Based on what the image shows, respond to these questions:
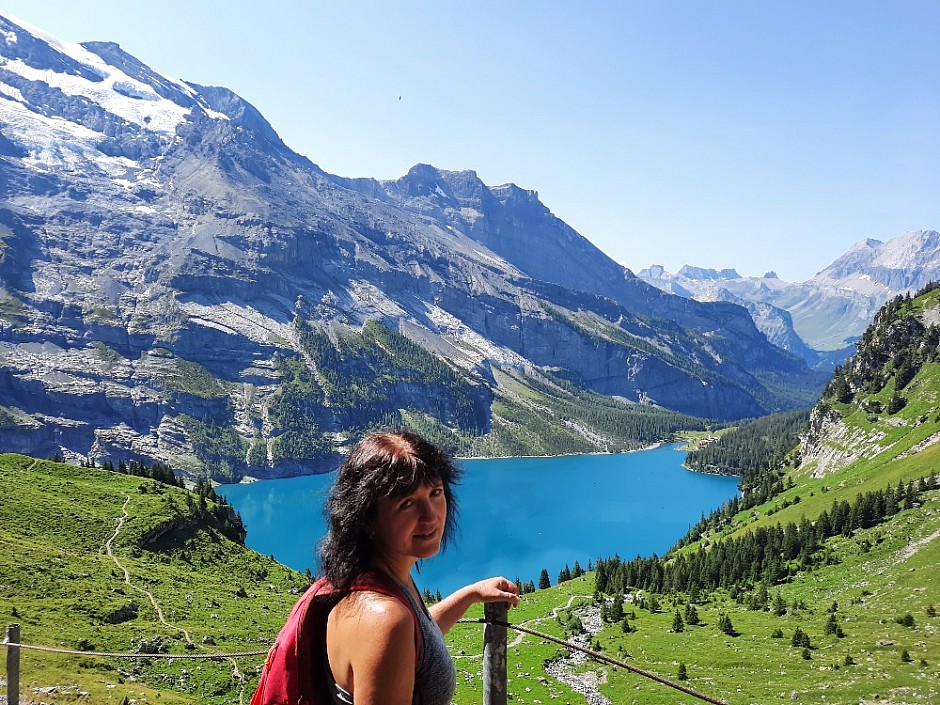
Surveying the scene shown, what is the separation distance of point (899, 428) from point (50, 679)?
123089 millimetres

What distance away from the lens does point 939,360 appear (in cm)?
A: 11688

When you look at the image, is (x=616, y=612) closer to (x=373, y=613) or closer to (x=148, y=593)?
(x=148, y=593)

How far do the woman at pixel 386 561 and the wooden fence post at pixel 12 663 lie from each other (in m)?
8.16

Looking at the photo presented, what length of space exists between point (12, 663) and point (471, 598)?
8637 millimetres

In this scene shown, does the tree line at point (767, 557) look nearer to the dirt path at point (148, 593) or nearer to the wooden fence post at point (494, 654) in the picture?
the dirt path at point (148, 593)

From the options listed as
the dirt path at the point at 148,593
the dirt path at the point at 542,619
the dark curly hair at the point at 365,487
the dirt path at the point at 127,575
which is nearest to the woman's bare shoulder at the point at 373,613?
the dark curly hair at the point at 365,487

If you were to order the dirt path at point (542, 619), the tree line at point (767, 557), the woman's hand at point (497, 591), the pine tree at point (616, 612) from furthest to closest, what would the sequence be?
the tree line at point (767, 557) → the pine tree at point (616, 612) → the dirt path at point (542, 619) → the woman's hand at point (497, 591)

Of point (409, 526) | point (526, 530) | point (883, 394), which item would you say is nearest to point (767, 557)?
point (883, 394)

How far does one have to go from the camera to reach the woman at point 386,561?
3.31 metres

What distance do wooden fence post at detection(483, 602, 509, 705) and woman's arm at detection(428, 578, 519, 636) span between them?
0.12m

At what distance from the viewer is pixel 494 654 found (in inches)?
236

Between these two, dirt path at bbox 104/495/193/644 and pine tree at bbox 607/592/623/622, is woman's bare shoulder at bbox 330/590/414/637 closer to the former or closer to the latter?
dirt path at bbox 104/495/193/644

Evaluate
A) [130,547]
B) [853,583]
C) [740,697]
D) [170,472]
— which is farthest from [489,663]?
[170,472]

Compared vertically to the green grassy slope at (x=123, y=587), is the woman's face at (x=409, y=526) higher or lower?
higher
